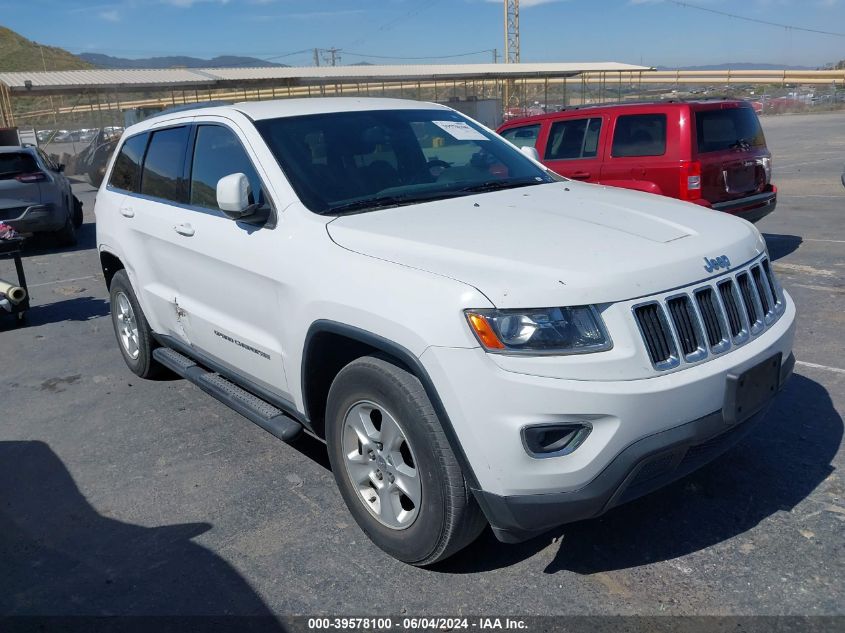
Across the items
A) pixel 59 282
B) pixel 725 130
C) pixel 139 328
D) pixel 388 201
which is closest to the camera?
pixel 388 201

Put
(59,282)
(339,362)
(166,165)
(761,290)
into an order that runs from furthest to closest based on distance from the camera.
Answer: (59,282)
(166,165)
(339,362)
(761,290)

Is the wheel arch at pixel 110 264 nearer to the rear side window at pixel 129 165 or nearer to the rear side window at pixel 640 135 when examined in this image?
the rear side window at pixel 129 165

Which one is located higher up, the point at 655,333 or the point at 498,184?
the point at 498,184

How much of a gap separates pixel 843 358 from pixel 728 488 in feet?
7.23

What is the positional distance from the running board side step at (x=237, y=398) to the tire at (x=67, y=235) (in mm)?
8553

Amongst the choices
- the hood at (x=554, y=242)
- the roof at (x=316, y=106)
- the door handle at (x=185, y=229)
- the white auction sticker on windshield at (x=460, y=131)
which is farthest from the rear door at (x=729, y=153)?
the door handle at (x=185, y=229)

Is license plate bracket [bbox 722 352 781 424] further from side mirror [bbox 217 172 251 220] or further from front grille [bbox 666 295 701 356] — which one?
side mirror [bbox 217 172 251 220]

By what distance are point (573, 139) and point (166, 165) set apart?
554cm

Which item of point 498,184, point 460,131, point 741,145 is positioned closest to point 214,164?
point 460,131

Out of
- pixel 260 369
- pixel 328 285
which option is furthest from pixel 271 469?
pixel 328 285

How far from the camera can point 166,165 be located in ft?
16.0

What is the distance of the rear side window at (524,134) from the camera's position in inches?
385

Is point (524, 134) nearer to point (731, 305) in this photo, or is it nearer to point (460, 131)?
point (460, 131)

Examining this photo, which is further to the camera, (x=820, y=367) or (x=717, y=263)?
(x=820, y=367)
